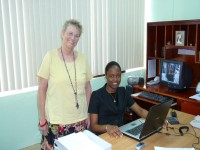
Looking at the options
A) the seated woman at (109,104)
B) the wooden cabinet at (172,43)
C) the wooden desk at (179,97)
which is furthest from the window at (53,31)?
the seated woman at (109,104)

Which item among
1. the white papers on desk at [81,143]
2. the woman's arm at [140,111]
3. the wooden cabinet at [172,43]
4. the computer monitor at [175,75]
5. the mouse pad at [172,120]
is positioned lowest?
the mouse pad at [172,120]

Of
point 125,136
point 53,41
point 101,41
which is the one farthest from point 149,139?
point 101,41

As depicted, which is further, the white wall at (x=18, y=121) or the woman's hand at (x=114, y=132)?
the white wall at (x=18, y=121)

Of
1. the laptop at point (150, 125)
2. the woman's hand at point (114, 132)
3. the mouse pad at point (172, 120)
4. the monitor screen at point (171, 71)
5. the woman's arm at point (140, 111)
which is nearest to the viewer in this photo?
the laptop at point (150, 125)

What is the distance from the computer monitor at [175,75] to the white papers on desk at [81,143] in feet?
5.57

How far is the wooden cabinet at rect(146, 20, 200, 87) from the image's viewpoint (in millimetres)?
2815

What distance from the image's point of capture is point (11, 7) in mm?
2287

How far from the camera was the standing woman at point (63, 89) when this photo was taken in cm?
173

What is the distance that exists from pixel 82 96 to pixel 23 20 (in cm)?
115

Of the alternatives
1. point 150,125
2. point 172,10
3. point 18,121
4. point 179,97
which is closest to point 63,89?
point 150,125

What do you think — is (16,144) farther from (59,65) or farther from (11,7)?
(11,7)

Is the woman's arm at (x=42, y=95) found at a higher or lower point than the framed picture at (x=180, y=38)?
lower

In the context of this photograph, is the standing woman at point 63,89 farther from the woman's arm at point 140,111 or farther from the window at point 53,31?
the window at point 53,31

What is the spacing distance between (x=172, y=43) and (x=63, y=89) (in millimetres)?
1898
